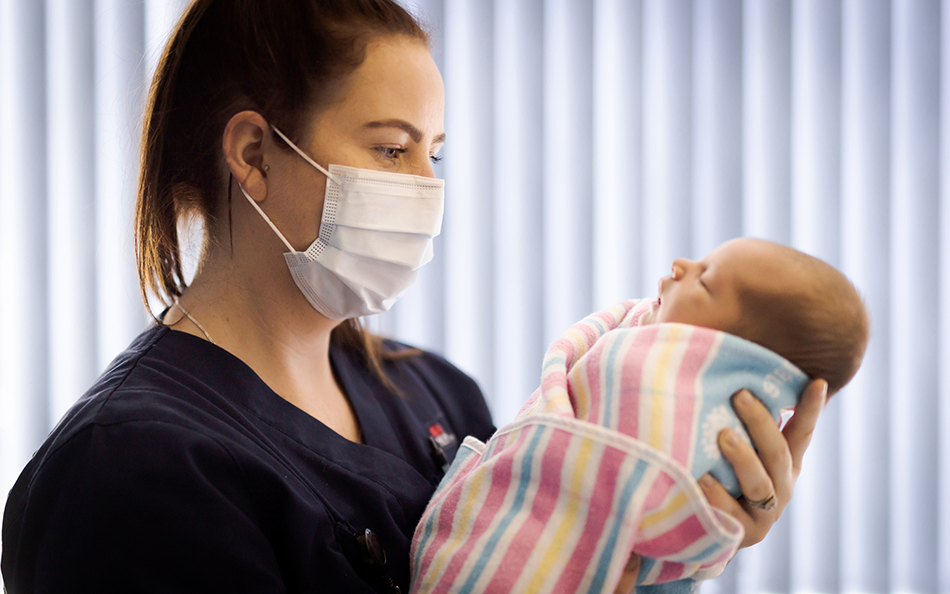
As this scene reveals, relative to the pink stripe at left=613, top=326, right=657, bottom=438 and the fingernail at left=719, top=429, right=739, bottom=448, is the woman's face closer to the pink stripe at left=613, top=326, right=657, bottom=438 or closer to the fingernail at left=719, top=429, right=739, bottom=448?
the pink stripe at left=613, top=326, right=657, bottom=438

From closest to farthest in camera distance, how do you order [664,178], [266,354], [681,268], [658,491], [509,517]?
[658,491]
[509,517]
[681,268]
[266,354]
[664,178]

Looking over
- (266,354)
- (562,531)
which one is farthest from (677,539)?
(266,354)

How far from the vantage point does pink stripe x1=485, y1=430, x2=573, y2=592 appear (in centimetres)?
86

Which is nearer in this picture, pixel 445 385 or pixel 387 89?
pixel 387 89

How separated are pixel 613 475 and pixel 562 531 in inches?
4.7

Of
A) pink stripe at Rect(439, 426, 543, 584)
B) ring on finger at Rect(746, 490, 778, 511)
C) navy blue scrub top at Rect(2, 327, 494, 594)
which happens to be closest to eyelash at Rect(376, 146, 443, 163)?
navy blue scrub top at Rect(2, 327, 494, 594)

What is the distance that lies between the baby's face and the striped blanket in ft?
0.17

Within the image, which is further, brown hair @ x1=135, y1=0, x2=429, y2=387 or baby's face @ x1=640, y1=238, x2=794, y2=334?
brown hair @ x1=135, y1=0, x2=429, y2=387

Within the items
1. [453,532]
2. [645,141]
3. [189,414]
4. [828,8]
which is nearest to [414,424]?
[453,532]

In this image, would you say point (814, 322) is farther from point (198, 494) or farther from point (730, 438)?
point (198, 494)

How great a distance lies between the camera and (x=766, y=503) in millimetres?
906

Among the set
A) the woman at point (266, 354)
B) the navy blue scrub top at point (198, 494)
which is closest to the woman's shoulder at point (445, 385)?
the woman at point (266, 354)

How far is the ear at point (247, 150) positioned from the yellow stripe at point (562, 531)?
2.29 feet

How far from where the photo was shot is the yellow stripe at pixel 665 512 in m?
0.79
